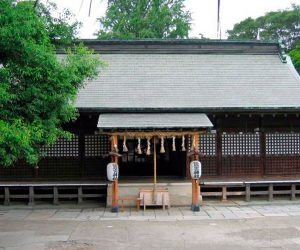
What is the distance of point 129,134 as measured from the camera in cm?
1477

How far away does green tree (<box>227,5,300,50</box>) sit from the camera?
49812 mm

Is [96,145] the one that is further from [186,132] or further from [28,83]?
[28,83]

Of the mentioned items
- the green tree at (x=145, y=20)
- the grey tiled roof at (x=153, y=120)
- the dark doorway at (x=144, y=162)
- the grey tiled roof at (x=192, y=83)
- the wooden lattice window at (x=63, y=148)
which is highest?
the green tree at (x=145, y=20)

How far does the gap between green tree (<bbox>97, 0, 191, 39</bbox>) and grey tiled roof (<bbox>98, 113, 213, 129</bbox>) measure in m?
22.6

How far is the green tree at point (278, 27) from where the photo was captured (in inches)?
1961

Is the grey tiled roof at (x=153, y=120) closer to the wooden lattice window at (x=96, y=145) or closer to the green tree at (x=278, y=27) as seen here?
the wooden lattice window at (x=96, y=145)

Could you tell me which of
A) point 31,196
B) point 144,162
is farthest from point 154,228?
point 144,162

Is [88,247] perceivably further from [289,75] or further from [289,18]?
[289,18]

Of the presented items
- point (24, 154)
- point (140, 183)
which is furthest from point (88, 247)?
point (140, 183)

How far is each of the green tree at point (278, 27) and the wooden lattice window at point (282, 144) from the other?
114 ft

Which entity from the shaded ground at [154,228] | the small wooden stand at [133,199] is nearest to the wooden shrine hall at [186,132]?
the small wooden stand at [133,199]

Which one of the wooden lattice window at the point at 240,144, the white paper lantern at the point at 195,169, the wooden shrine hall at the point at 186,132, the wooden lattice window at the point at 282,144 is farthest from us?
the wooden lattice window at the point at 282,144

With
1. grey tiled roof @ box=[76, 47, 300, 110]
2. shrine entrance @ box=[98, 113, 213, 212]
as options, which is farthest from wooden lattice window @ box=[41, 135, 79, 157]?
shrine entrance @ box=[98, 113, 213, 212]

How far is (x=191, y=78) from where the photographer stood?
60.6ft
